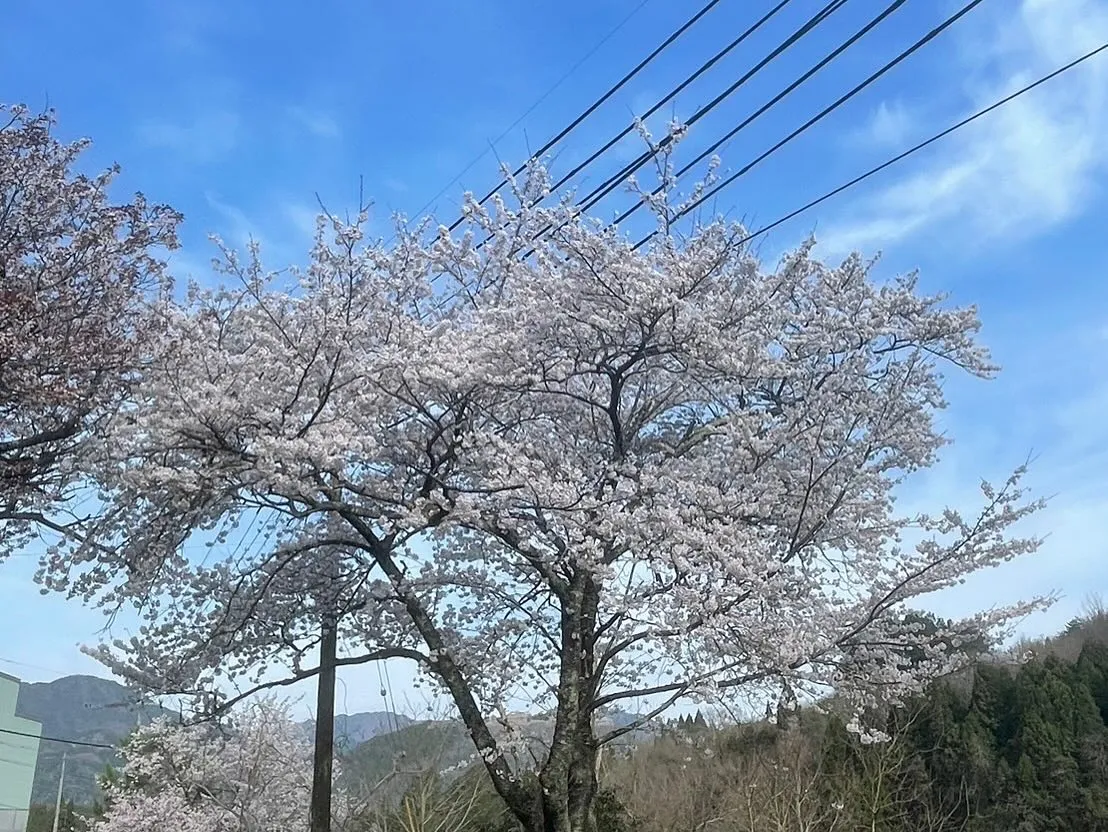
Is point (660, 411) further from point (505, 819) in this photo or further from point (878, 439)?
point (505, 819)

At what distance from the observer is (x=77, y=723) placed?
49.7 meters

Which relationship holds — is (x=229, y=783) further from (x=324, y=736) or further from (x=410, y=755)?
(x=324, y=736)

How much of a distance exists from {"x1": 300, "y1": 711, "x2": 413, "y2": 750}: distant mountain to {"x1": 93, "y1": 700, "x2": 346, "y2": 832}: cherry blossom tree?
0.89 m

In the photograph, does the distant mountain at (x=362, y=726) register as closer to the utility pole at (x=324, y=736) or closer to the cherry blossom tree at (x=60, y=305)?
the utility pole at (x=324, y=736)

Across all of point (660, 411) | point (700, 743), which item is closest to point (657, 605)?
point (660, 411)

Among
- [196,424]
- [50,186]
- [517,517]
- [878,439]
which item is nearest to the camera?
[50,186]

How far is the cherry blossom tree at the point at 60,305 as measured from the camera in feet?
20.6

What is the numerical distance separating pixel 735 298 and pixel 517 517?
8.52 ft

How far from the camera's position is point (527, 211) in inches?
342

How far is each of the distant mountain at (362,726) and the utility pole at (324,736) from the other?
7.69 ft

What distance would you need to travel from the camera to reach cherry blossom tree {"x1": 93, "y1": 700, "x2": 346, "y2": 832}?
1495cm

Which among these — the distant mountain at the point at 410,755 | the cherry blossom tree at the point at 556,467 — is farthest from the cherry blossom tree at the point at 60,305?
the distant mountain at the point at 410,755

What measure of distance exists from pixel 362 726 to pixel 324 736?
8.68 meters

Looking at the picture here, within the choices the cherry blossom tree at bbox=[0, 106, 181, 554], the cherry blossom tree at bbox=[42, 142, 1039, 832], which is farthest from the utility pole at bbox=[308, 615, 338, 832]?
the cherry blossom tree at bbox=[0, 106, 181, 554]
